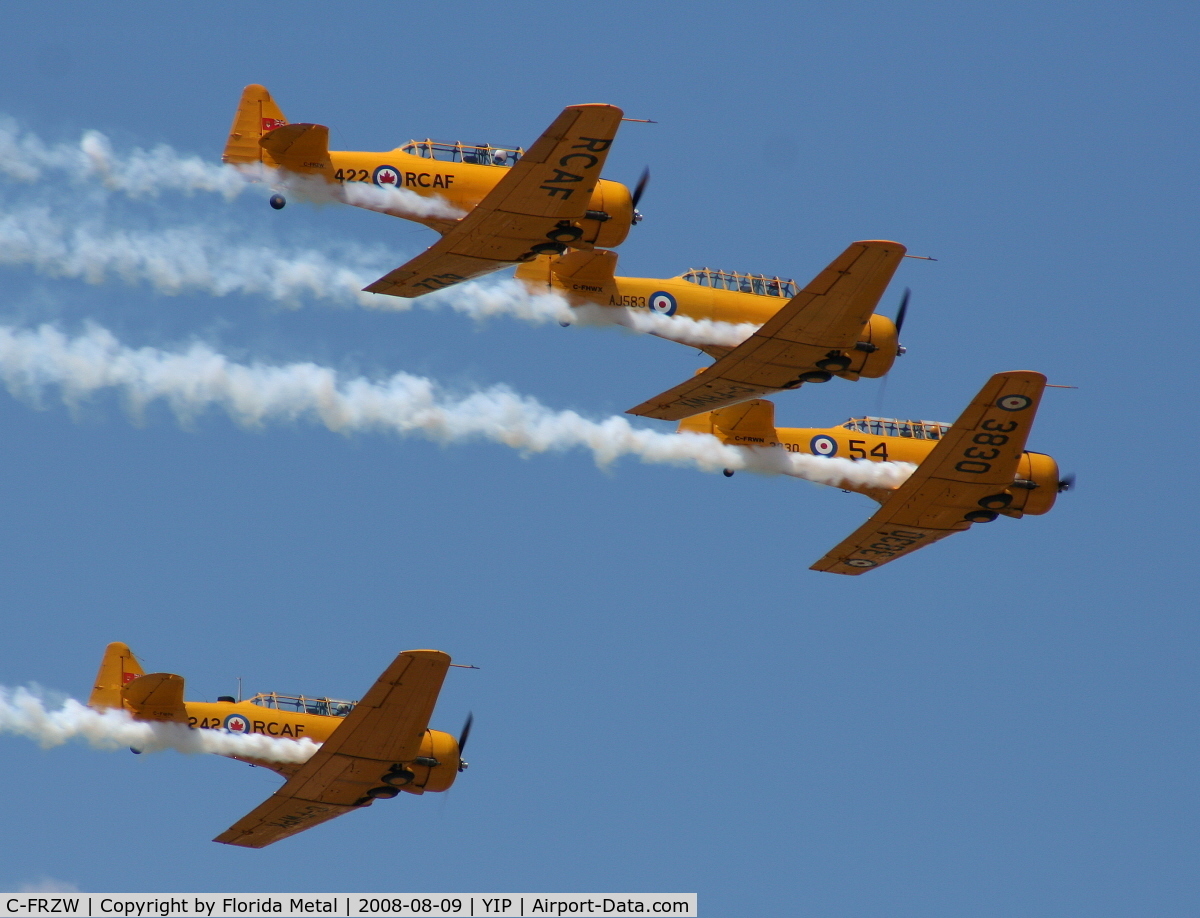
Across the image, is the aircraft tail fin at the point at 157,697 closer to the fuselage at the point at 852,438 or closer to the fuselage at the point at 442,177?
the fuselage at the point at 442,177

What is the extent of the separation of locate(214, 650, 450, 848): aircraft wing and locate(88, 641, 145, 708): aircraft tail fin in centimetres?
439

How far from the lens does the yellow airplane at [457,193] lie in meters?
46.9

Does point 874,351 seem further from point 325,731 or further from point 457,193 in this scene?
point 325,731

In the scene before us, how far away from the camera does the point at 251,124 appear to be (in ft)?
160

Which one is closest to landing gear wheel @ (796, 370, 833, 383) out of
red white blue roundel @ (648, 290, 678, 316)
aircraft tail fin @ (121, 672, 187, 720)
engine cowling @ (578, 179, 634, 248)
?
red white blue roundel @ (648, 290, 678, 316)

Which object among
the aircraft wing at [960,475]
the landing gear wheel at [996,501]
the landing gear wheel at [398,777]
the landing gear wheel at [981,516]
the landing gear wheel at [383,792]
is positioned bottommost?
the landing gear wheel at [383,792]

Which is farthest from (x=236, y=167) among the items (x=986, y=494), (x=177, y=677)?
(x=986, y=494)

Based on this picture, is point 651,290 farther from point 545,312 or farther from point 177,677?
point 177,677

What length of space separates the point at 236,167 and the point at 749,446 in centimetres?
1482

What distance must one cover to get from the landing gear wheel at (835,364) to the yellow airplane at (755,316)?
2cm

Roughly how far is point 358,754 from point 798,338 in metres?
14.1

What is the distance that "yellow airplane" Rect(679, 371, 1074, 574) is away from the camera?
5034 cm

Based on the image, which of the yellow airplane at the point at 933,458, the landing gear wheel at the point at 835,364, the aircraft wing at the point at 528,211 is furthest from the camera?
the landing gear wheel at the point at 835,364

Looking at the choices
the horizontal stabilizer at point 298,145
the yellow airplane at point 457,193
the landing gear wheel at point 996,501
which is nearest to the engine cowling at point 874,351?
the landing gear wheel at point 996,501
